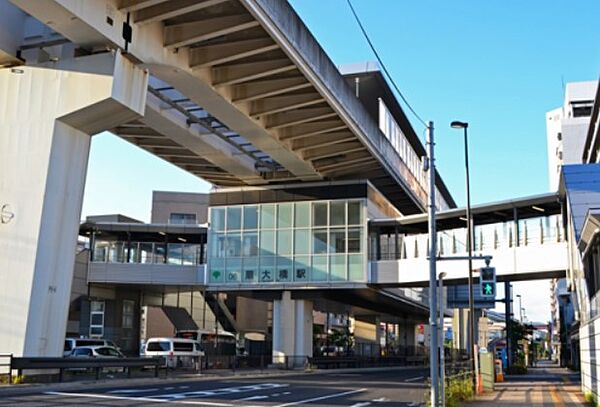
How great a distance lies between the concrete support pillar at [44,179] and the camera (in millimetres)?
23016

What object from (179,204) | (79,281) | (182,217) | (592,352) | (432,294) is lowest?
(592,352)

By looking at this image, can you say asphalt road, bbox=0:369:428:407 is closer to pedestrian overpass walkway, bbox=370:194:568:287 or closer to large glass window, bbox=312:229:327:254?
pedestrian overpass walkway, bbox=370:194:568:287

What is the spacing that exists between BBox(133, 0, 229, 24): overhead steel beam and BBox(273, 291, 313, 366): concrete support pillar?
2430 cm

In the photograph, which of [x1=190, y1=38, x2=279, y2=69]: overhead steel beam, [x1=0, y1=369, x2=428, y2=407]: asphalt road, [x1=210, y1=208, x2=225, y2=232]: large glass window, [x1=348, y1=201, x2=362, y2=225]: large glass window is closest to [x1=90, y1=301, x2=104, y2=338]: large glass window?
[x1=210, y1=208, x2=225, y2=232]: large glass window

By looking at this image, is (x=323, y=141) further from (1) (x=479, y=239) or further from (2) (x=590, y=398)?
(2) (x=590, y=398)

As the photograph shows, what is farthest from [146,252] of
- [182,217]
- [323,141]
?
[182,217]

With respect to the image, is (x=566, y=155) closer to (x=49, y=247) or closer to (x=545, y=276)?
(x=545, y=276)

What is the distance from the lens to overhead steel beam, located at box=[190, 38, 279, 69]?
25.4 metres

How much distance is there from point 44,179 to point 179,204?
209 feet

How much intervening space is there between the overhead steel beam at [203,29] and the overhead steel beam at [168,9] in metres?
1.19

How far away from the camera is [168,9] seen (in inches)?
916

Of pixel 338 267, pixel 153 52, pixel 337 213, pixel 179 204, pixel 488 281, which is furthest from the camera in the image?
pixel 179 204

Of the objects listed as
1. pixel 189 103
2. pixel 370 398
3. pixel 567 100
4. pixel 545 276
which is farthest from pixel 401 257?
pixel 567 100

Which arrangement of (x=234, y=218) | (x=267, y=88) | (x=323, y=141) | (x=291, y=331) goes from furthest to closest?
(x=234, y=218)
(x=291, y=331)
(x=323, y=141)
(x=267, y=88)
